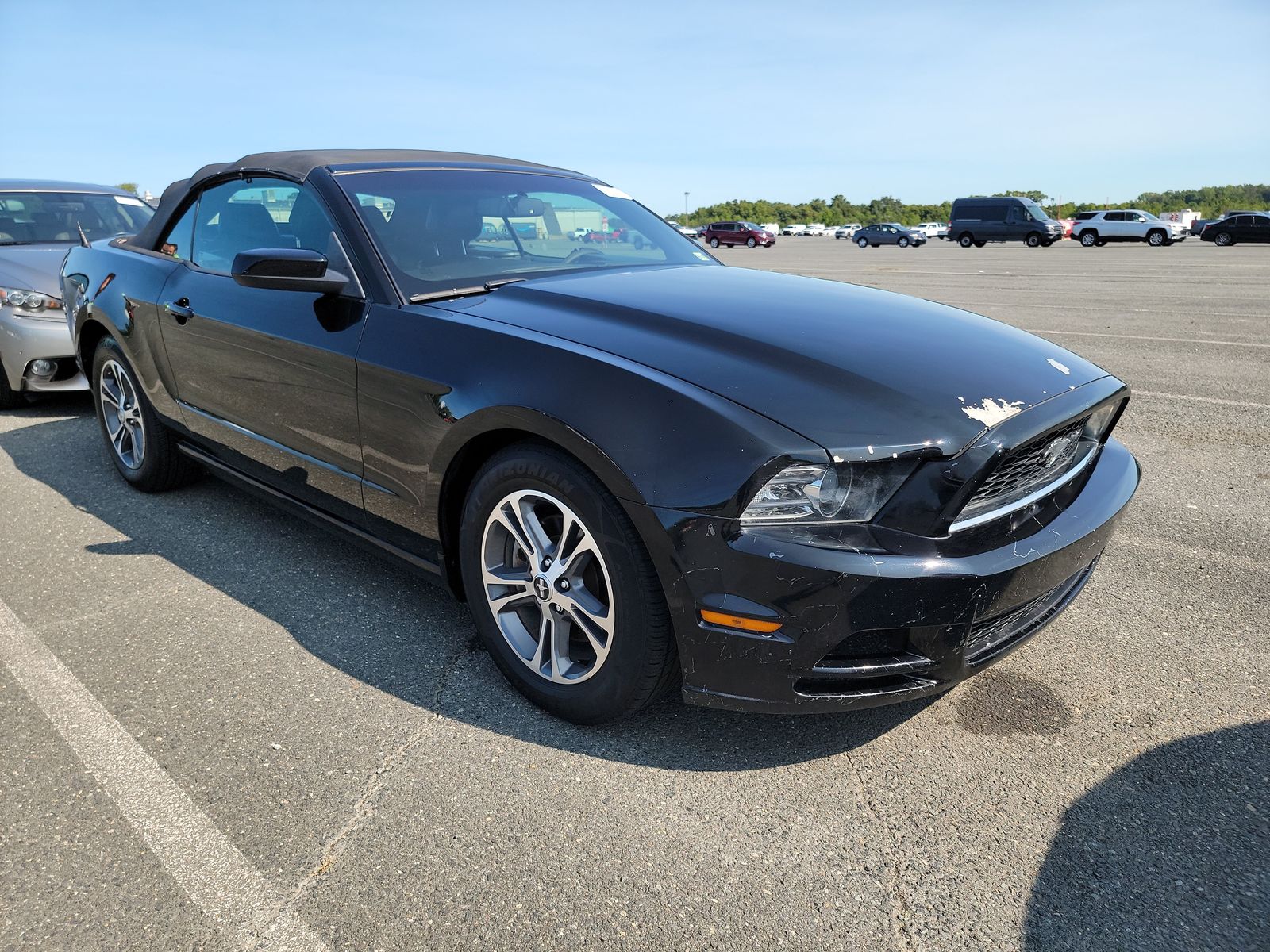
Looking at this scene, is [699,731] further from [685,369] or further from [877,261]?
[877,261]

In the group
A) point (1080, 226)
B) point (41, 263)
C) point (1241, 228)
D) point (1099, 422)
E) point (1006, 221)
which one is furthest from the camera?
point (1080, 226)

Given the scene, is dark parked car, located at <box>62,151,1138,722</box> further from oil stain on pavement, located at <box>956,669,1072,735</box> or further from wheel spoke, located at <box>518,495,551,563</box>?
oil stain on pavement, located at <box>956,669,1072,735</box>

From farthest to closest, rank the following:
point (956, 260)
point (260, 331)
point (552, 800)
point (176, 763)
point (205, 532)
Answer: point (956, 260)
point (205, 532)
point (260, 331)
point (176, 763)
point (552, 800)

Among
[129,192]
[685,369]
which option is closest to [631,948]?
[685,369]

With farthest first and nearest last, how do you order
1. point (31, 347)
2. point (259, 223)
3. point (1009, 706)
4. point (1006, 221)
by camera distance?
point (1006, 221), point (31, 347), point (259, 223), point (1009, 706)

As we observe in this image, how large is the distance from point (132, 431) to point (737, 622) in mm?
3819

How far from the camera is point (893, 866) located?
6.77ft

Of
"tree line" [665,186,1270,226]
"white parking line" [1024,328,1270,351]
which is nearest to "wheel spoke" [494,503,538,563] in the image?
"white parking line" [1024,328,1270,351]

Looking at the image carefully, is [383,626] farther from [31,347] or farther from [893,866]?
[31,347]

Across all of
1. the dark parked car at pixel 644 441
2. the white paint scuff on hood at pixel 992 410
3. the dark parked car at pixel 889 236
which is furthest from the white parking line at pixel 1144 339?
the dark parked car at pixel 889 236

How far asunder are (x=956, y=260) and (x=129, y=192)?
87.1 ft

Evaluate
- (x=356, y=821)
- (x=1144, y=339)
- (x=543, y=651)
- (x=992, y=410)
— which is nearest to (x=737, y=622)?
(x=543, y=651)

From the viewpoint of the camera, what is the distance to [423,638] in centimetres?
313

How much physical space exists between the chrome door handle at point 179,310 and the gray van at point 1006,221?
41689mm
